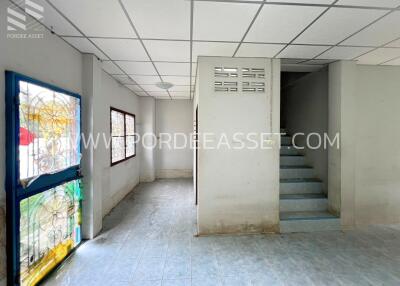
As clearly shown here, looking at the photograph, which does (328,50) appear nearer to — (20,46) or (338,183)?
(338,183)

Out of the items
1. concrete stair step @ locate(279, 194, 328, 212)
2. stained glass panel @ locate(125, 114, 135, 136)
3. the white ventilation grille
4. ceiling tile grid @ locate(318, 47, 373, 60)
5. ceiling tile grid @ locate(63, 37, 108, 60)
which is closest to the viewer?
ceiling tile grid @ locate(63, 37, 108, 60)

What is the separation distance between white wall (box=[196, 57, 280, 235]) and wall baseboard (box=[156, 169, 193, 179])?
3.93 m

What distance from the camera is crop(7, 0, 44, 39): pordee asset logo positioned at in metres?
1.78

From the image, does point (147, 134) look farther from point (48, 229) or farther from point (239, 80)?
point (48, 229)

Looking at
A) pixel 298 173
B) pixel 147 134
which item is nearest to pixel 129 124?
pixel 147 134

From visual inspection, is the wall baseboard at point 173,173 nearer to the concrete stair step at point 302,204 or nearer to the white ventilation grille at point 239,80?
the concrete stair step at point 302,204

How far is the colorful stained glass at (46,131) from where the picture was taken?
1.90 m

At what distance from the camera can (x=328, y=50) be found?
2.85 m

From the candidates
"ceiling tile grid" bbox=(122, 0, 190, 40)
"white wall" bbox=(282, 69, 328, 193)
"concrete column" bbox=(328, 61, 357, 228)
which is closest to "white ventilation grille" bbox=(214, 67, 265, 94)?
"ceiling tile grid" bbox=(122, 0, 190, 40)

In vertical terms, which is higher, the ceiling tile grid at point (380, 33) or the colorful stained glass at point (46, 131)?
the ceiling tile grid at point (380, 33)

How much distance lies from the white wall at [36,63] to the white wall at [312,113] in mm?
4268

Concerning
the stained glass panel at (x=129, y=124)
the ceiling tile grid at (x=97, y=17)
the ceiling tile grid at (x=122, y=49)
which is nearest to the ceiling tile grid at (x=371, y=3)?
the ceiling tile grid at (x=97, y=17)

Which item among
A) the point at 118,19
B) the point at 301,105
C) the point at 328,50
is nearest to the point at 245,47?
the point at 328,50

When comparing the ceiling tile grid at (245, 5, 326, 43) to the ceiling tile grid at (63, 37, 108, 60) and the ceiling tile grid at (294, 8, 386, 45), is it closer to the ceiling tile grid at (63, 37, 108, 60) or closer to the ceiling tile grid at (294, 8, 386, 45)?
the ceiling tile grid at (294, 8, 386, 45)
